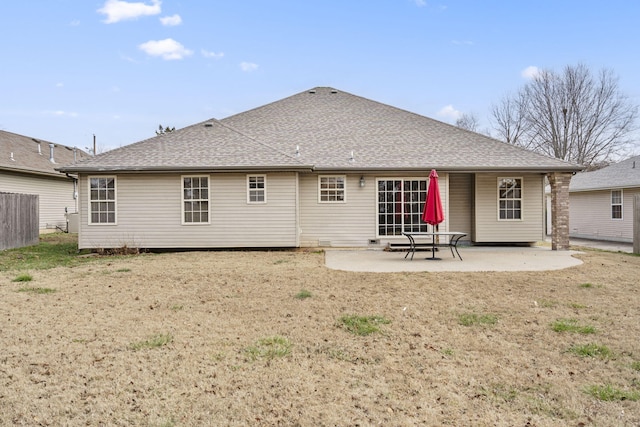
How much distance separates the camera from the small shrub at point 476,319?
5.34 meters

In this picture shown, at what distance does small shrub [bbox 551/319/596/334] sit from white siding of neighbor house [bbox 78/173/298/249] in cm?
858

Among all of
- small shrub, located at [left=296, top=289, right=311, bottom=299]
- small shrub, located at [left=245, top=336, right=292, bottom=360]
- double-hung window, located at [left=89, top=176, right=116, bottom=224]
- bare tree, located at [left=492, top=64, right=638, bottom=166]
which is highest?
bare tree, located at [left=492, top=64, right=638, bottom=166]

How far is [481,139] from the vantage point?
1549 centimetres

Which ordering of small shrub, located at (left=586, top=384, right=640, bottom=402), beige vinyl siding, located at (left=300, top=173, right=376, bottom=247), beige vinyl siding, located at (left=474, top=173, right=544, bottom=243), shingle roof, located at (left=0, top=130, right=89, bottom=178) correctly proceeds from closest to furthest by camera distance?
small shrub, located at (left=586, top=384, right=640, bottom=402) < beige vinyl siding, located at (left=300, top=173, right=376, bottom=247) < beige vinyl siding, located at (left=474, top=173, right=544, bottom=243) < shingle roof, located at (left=0, top=130, right=89, bottom=178)

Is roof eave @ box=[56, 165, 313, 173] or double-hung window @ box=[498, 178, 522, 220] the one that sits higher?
roof eave @ box=[56, 165, 313, 173]

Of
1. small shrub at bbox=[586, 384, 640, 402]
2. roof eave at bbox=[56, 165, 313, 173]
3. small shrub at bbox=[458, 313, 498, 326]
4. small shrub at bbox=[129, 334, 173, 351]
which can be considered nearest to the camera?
small shrub at bbox=[586, 384, 640, 402]

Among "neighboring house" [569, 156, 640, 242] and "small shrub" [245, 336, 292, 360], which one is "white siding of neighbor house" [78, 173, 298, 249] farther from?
"neighboring house" [569, 156, 640, 242]

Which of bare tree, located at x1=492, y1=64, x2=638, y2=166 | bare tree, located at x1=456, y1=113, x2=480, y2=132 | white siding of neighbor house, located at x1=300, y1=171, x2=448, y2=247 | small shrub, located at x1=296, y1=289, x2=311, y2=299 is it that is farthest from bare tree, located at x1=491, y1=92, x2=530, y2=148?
small shrub, located at x1=296, y1=289, x2=311, y2=299

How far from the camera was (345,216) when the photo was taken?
45.0 feet

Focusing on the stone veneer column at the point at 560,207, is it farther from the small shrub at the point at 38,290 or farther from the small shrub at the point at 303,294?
the small shrub at the point at 38,290

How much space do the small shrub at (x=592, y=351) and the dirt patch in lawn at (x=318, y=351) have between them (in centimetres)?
3

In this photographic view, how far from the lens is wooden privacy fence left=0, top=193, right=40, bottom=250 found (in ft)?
46.6

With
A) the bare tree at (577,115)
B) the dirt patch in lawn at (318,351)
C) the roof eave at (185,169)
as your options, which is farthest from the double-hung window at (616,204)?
the bare tree at (577,115)

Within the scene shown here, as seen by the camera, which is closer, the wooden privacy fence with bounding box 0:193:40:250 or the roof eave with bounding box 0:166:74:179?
the wooden privacy fence with bounding box 0:193:40:250
